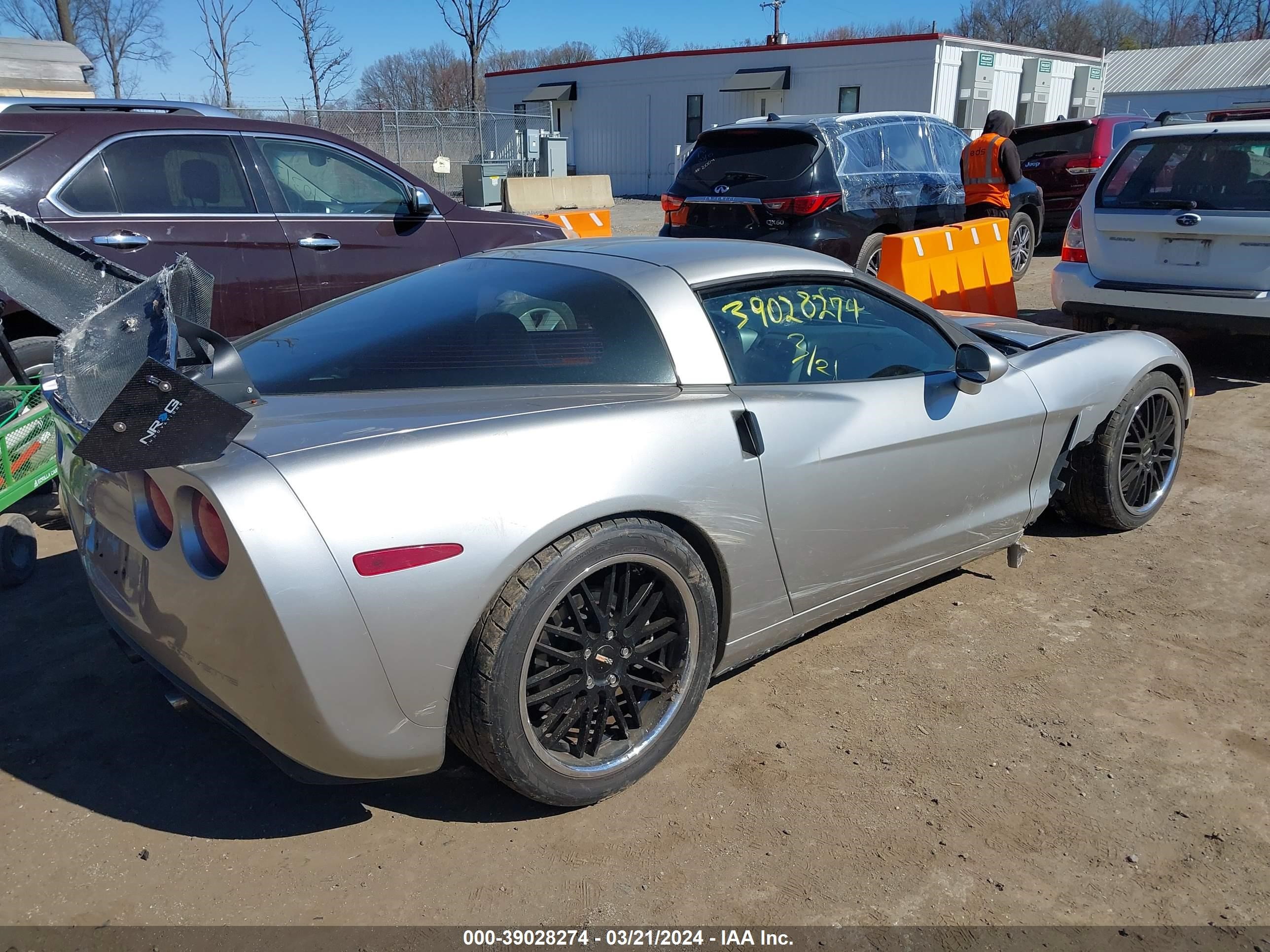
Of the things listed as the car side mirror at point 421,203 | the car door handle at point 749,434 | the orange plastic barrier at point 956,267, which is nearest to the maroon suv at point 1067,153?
the orange plastic barrier at point 956,267

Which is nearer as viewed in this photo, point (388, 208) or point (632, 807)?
point (632, 807)

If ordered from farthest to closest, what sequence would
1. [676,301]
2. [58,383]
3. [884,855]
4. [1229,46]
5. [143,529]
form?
[1229,46], [676,301], [58,383], [884,855], [143,529]

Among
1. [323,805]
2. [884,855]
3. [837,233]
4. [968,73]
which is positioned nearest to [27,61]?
[837,233]

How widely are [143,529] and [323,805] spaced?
0.93m

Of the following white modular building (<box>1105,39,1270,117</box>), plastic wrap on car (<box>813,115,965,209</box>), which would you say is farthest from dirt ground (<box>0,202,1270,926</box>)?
white modular building (<box>1105,39,1270,117</box>)

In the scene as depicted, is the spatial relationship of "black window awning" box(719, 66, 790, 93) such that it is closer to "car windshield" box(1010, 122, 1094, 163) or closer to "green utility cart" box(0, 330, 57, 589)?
"car windshield" box(1010, 122, 1094, 163)

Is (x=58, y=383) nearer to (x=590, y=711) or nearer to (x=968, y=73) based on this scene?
(x=590, y=711)

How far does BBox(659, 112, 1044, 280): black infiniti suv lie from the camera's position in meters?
8.43

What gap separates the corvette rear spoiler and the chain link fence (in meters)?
18.4

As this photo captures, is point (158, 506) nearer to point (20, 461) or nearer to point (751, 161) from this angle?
point (20, 461)

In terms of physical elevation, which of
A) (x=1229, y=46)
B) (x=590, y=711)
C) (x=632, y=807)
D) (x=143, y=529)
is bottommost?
(x=632, y=807)

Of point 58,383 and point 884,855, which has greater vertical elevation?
point 58,383

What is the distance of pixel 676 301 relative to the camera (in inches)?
117

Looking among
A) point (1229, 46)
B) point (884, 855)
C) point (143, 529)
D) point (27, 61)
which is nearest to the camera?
point (143, 529)
